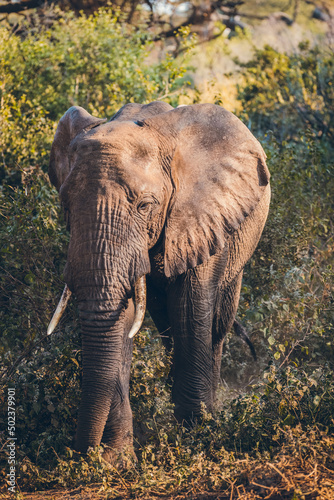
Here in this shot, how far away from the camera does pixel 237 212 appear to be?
14.0ft

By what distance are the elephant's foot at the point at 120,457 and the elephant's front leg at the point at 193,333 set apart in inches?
23.7

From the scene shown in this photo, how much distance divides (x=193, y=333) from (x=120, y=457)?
3.05 feet

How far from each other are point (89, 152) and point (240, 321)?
111 inches

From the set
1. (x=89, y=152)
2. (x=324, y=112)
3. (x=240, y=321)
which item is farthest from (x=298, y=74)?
(x=89, y=152)

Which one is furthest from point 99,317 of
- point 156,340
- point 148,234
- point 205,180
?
point 156,340

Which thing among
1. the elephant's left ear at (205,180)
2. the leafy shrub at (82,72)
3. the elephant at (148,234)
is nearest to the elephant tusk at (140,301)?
the elephant at (148,234)

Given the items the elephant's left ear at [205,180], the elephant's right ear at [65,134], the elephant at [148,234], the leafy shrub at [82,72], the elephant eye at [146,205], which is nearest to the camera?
the elephant at [148,234]

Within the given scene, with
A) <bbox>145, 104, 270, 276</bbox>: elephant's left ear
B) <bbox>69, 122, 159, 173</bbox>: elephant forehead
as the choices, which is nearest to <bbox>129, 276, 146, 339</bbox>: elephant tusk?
<bbox>145, 104, 270, 276</bbox>: elephant's left ear

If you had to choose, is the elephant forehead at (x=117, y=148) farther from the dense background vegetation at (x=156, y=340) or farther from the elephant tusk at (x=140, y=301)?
the dense background vegetation at (x=156, y=340)

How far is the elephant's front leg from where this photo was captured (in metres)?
4.23

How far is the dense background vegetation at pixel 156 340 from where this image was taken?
349 cm

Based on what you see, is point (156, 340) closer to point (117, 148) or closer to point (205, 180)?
point (205, 180)

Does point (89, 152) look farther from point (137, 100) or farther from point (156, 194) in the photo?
point (137, 100)

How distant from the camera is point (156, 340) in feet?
16.2
